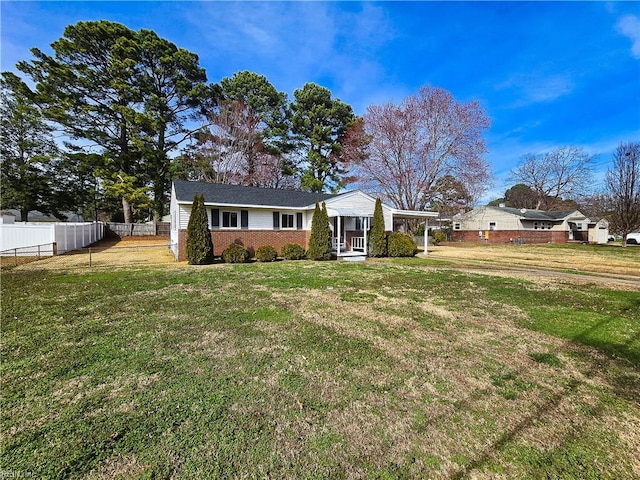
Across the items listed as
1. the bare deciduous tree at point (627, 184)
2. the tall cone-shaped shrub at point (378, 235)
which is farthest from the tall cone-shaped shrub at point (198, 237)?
the bare deciduous tree at point (627, 184)

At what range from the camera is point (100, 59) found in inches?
995

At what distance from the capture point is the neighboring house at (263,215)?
15.2 metres

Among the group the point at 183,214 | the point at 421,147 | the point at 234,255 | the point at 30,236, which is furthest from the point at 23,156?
the point at 421,147

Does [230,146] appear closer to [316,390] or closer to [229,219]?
[229,219]

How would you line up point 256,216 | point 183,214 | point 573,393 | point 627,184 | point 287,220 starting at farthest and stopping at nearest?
point 627,184 → point 287,220 → point 256,216 → point 183,214 → point 573,393

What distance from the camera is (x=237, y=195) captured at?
54.4ft

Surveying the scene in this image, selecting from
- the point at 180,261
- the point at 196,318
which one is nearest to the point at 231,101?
the point at 180,261

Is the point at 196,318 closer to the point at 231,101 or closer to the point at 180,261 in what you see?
the point at 180,261

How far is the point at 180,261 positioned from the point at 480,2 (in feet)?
53.1

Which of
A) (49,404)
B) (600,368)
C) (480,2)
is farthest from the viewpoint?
(480,2)

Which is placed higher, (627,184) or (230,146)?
(230,146)

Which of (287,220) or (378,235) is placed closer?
(378,235)

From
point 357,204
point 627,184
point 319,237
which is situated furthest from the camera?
point 627,184

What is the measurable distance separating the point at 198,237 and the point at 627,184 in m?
33.1
